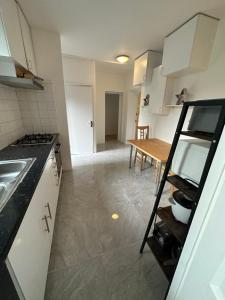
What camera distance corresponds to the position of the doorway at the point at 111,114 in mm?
6168

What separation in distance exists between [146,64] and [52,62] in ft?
6.20

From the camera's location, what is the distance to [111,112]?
640 cm

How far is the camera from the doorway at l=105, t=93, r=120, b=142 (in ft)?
20.2

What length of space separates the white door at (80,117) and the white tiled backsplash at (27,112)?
117 cm

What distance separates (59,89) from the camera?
8.41 ft

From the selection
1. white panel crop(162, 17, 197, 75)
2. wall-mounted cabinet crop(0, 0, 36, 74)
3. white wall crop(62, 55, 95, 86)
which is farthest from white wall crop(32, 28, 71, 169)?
white panel crop(162, 17, 197, 75)

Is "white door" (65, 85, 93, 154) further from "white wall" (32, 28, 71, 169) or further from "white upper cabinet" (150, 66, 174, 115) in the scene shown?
"white upper cabinet" (150, 66, 174, 115)

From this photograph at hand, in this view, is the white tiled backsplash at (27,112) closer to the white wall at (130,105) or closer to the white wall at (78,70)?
the white wall at (78,70)

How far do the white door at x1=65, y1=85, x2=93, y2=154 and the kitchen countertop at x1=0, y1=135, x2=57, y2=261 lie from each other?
246cm

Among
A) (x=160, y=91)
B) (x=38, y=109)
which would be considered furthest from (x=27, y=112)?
(x=160, y=91)

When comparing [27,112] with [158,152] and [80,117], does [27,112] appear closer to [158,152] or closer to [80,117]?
[80,117]

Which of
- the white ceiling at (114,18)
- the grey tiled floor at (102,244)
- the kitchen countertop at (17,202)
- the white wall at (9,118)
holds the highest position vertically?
the white ceiling at (114,18)

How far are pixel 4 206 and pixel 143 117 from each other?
348cm

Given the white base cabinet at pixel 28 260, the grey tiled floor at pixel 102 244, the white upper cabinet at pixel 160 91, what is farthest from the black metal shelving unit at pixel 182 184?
the white upper cabinet at pixel 160 91
